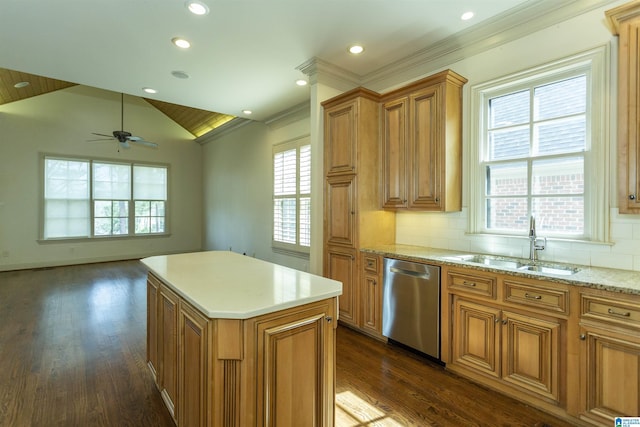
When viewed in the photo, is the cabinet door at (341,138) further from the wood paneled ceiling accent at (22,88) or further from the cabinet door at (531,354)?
the wood paneled ceiling accent at (22,88)

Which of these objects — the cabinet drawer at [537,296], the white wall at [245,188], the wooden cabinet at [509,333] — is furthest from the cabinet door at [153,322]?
the white wall at [245,188]

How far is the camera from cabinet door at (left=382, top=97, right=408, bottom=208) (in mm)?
3133

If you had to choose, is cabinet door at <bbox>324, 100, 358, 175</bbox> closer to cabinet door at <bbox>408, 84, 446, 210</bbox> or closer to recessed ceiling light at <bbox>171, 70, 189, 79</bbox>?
cabinet door at <bbox>408, 84, 446, 210</bbox>

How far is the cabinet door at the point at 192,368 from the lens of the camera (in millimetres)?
1340

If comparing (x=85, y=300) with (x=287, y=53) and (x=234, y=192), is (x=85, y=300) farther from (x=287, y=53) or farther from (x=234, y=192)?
(x=287, y=53)

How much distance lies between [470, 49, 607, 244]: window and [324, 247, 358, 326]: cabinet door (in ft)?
4.24

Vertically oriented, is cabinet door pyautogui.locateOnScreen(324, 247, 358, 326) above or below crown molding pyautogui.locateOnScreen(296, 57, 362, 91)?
below

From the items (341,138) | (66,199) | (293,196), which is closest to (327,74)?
(341,138)

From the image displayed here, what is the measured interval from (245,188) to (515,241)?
17.9ft

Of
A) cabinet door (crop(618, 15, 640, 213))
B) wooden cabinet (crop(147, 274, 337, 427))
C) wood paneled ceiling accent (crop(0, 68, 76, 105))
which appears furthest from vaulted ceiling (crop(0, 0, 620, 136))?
wooden cabinet (crop(147, 274, 337, 427))

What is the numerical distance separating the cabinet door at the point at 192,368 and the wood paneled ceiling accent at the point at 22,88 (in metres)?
6.27

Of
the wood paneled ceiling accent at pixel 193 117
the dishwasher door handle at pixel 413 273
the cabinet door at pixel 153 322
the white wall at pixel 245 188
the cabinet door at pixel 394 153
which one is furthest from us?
the wood paneled ceiling accent at pixel 193 117

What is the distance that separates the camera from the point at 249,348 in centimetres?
127

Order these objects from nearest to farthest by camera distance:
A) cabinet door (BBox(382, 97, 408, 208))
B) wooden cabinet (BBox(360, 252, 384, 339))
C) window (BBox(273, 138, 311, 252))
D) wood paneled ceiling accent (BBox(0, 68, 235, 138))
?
wooden cabinet (BBox(360, 252, 384, 339))
cabinet door (BBox(382, 97, 408, 208))
window (BBox(273, 138, 311, 252))
wood paneled ceiling accent (BBox(0, 68, 235, 138))
